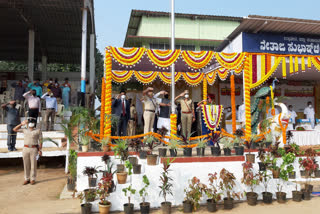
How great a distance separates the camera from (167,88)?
14.7 m

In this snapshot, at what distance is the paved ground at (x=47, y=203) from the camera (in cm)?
524

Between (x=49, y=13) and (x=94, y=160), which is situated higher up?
(x=49, y=13)

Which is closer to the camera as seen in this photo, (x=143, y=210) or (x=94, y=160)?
(x=143, y=210)

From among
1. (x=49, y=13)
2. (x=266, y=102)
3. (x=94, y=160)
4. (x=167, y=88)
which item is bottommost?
(x=94, y=160)

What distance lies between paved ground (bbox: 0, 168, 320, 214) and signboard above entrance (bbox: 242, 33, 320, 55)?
7.58 m

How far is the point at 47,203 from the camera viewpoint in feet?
18.8

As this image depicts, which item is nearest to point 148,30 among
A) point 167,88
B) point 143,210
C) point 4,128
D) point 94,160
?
point 167,88

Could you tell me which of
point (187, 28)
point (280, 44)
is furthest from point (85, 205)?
point (187, 28)

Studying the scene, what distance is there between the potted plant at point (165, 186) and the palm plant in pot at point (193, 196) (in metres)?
0.36

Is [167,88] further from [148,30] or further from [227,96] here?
[148,30]

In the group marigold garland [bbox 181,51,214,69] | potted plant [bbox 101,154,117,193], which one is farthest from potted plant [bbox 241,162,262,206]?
marigold garland [bbox 181,51,214,69]

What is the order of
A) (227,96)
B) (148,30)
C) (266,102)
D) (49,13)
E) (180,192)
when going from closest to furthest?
(180,192) → (266,102) → (49,13) → (227,96) → (148,30)

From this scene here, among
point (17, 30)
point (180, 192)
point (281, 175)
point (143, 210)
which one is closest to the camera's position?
point (143, 210)

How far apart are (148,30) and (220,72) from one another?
1048 centimetres
